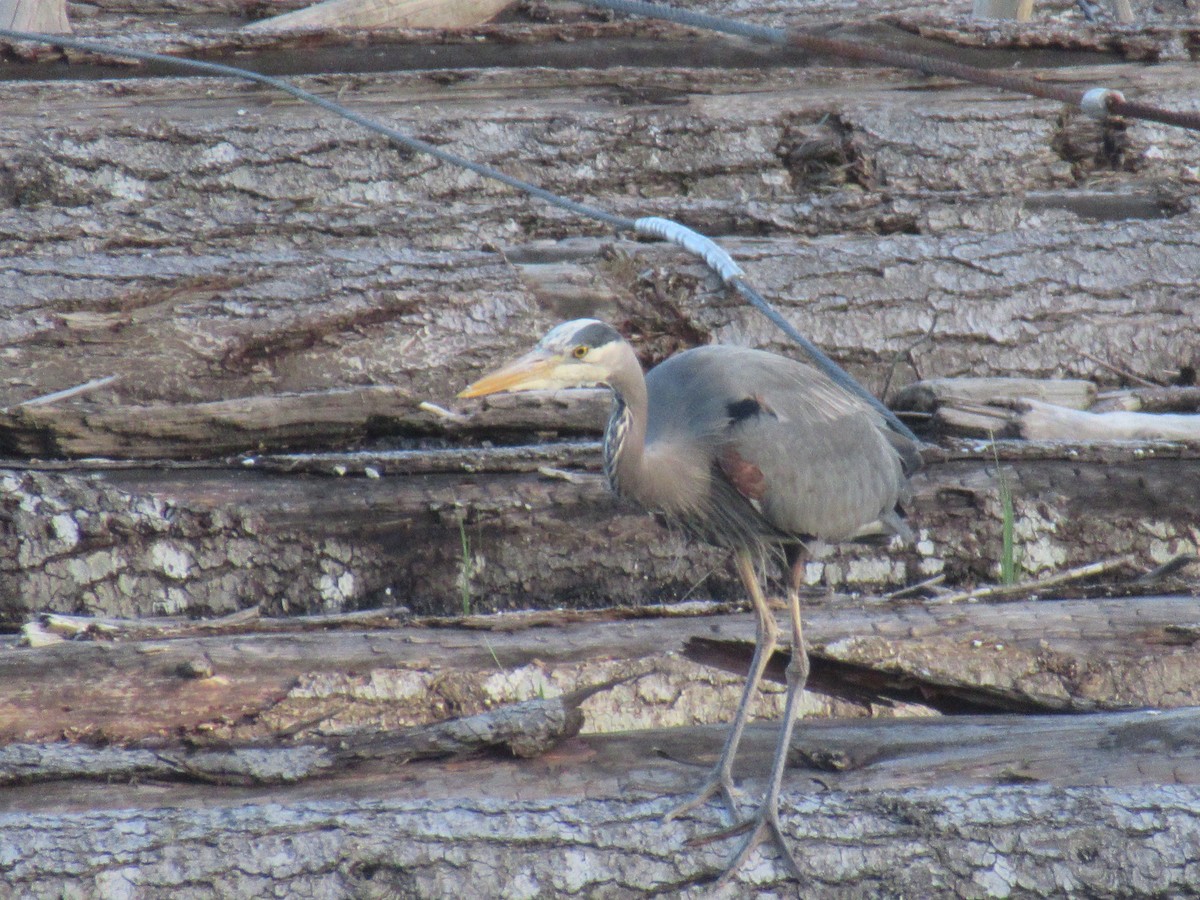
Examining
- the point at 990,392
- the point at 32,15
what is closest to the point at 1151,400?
the point at 990,392

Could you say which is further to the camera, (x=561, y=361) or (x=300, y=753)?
(x=561, y=361)

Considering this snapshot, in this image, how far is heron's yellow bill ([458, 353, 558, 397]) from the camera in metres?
2.94

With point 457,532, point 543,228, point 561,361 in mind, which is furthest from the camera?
point 543,228

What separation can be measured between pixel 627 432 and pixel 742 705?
0.73m

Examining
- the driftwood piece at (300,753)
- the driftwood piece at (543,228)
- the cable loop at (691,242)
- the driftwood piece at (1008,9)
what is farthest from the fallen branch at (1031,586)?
the driftwood piece at (1008,9)

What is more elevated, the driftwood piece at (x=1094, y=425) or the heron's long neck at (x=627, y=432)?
the heron's long neck at (x=627, y=432)

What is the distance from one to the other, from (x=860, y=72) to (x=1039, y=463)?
8.30 feet

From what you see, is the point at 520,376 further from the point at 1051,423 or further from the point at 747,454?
the point at 1051,423

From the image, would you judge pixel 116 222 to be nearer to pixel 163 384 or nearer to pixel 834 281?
pixel 163 384

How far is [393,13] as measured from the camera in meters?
7.05

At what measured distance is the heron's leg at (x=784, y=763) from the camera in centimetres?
242

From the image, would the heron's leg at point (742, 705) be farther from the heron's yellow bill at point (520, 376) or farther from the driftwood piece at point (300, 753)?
the heron's yellow bill at point (520, 376)

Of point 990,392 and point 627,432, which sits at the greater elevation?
point 627,432

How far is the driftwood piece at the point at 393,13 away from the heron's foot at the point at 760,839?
536 centimetres
